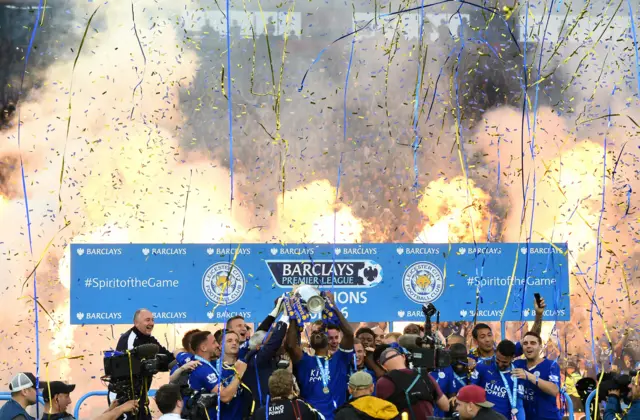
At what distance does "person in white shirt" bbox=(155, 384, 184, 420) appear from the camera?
6.76 meters

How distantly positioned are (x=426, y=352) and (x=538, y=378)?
1554 millimetres

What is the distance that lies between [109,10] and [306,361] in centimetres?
1364

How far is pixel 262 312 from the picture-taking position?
12.9m

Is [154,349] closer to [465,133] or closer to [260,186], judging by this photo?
[260,186]

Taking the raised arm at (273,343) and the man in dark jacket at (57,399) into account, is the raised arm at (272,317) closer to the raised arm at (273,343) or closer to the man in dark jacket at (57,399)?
the raised arm at (273,343)

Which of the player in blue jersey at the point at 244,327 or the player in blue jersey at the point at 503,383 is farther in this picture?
the player in blue jersey at the point at 503,383

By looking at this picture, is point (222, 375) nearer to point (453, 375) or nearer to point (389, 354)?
point (389, 354)

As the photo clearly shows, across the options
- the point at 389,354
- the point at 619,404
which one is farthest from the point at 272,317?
the point at 619,404

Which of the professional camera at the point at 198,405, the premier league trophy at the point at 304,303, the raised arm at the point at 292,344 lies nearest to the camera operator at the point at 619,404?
the premier league trophy at the point at 304,303

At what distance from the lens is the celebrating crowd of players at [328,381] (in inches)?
Result: 272

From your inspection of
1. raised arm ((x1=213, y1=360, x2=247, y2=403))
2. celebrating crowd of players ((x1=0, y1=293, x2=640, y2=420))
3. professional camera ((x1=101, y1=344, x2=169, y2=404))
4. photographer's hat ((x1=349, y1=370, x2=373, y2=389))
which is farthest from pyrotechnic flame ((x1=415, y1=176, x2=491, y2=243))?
photographer's hat ((x1=349, y1=370, x2=373, y2=389))

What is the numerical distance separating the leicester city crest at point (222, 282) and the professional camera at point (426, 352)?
502cm

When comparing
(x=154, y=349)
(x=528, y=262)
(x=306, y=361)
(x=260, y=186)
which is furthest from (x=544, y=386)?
(x=260, y=186)

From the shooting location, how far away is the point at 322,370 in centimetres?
825
